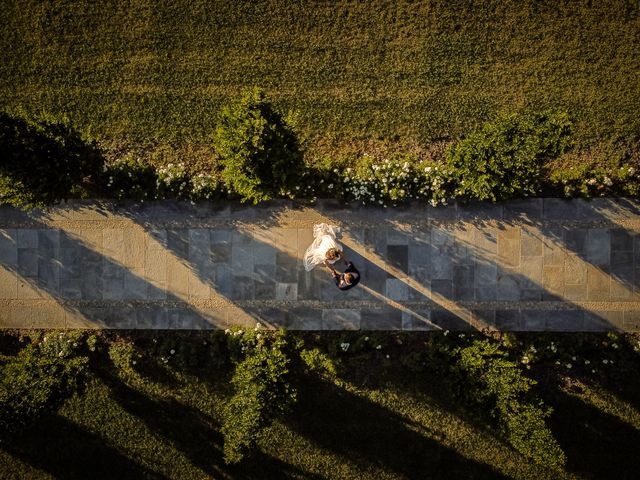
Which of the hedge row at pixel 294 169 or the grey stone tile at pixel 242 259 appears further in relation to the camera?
the grey stone tile at pixel 242 259

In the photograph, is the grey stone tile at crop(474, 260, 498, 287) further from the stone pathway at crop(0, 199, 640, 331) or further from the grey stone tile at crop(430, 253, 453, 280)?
the grey stone tile at crop(430, 253, 453, 280)

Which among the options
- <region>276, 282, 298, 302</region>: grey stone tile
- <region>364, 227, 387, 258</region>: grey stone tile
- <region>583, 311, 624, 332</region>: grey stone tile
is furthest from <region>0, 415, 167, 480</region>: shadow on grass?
<region>583, 311, 624, 332</region>: grey stone tile

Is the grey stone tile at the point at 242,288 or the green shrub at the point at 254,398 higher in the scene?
the grey stone tile at the point at 242,288

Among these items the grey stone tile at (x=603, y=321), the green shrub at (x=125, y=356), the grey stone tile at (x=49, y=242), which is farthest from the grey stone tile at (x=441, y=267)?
the grey stone tile at (x=49, y=242)

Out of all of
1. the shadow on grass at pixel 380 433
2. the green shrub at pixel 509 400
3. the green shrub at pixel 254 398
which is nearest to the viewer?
the green shrub at pixel 509 400

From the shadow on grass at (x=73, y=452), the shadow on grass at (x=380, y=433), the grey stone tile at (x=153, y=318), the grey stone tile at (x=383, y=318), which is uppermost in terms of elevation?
the grey stone tile at (x=383, y=318)

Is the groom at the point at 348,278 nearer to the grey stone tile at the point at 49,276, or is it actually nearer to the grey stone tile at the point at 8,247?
the grey stone tile at the point at 49,276

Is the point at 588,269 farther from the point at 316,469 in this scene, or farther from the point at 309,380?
the point at 316,469
